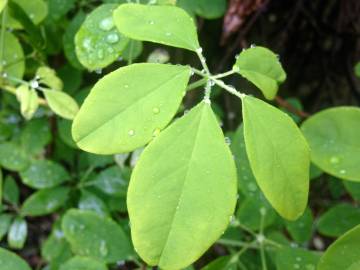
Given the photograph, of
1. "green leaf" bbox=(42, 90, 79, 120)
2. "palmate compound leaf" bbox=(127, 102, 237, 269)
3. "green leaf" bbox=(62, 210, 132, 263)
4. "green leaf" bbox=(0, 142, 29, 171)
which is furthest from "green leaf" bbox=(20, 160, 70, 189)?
"palmate compound leaf" bbox=(127, 102, 237, 269)

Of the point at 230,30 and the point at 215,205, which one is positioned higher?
the point at 215,205

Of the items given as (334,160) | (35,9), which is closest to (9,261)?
(35,9)

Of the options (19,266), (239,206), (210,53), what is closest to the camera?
(19,266)

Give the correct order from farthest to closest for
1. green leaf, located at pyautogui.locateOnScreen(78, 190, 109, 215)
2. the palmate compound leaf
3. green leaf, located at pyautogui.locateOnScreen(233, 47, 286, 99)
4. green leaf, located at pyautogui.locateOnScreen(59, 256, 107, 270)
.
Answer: green leaf, located at pyautogui.locateOnScreen(78, 190, 109, 215) → green leaf, located at pyautogui.locateOnScreen(59, 256, 107, 270) → green leaf, located at pyautogui.locateOnScreen(233, 47, 286, 99) → the palmate compound leaf

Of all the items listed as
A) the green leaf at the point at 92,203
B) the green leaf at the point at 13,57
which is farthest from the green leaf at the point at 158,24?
the green leaf at the point at 92,203

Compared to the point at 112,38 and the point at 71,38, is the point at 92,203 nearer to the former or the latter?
the point at 71,38

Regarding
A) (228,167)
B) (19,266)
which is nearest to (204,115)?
(228,167)

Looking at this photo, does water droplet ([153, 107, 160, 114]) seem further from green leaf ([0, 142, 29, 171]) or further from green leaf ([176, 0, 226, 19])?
green leaf ([0, 142, 29, 171])

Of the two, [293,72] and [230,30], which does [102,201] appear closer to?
[230,30]
